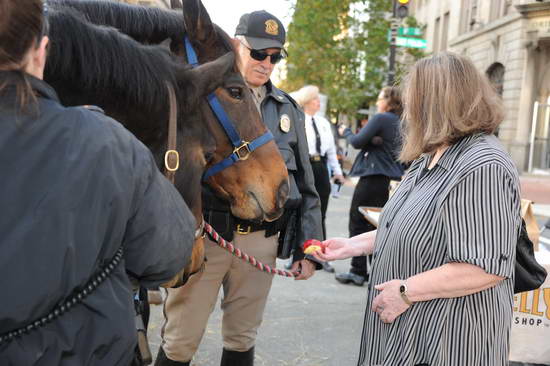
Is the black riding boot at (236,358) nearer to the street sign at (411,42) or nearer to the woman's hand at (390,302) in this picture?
the woman's hand at (390,302)

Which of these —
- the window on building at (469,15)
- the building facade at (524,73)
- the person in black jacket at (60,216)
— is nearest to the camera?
the person in black jacket at (60,216)

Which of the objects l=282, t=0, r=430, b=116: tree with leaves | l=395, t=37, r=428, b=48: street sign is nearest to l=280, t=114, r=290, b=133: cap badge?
l=395, t=37, r=428, b=48: street sign

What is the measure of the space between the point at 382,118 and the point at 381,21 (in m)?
17.4

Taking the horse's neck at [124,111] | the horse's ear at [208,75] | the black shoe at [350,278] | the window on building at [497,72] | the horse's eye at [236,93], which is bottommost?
the black shoe at [350,278]

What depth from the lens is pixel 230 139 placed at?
1926 millimetres

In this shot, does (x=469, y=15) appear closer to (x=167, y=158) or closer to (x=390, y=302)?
(x=390, y=302)

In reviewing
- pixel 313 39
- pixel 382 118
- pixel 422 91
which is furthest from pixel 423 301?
pixel 313 39

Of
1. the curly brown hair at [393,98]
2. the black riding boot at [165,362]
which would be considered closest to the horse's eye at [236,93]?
the black riding boot at [165,362]

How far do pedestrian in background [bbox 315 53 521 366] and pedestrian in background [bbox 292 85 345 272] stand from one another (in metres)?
3.61

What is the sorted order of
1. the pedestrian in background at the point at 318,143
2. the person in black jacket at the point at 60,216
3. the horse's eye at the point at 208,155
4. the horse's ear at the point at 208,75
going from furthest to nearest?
1. the pedestrian in background at the point at 318,143
2. the horse's eye at the point at 208,155
3. the horse's ear at the point at 208,75
4. the person in black jacket at the point at 60,216

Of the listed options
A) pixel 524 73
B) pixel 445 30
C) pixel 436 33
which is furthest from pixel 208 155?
pixel 436 33

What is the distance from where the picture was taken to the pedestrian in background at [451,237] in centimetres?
173

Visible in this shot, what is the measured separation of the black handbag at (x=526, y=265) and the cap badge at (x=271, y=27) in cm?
139

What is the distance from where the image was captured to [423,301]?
185 centimetres
